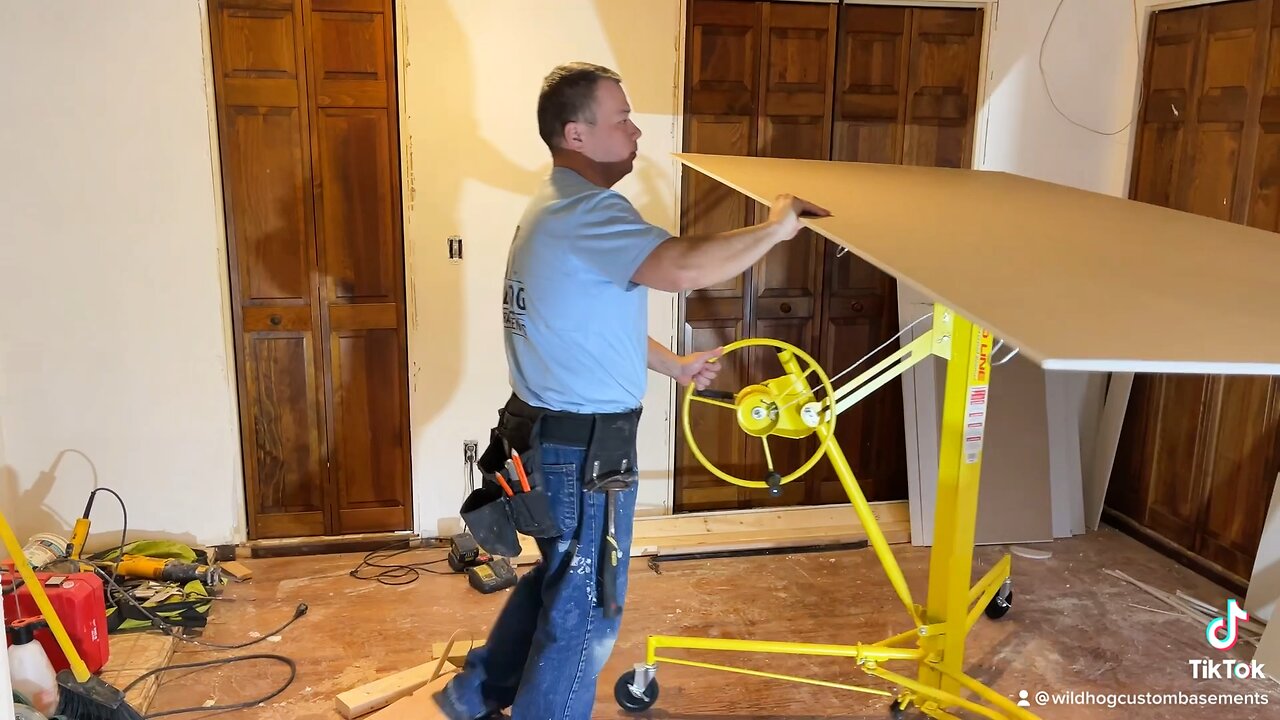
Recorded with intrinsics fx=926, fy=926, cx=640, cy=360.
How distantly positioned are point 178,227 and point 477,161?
3.52 feet

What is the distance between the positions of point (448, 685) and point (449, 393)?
4.54ft

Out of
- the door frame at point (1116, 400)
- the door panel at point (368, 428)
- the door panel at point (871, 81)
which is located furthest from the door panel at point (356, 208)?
the door frame at point (1116, 400)

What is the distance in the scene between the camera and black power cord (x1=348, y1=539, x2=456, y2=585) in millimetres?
3354

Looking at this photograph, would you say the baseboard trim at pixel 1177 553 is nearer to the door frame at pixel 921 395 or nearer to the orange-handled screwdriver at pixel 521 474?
the door frame at pixel 921 395

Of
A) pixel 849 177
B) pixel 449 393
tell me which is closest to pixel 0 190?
pixel 449 393

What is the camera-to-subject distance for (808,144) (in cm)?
364

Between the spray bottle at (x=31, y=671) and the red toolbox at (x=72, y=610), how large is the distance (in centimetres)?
22

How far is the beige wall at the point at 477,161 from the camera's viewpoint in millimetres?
3297

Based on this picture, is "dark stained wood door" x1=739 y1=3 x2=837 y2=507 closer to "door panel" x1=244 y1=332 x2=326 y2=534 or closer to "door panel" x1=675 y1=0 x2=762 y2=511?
"door panel" x1=675 y1=0 x2=762 y2=511

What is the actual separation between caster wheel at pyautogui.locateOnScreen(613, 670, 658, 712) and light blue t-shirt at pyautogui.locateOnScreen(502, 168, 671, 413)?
2.88 feet

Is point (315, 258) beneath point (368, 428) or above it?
above

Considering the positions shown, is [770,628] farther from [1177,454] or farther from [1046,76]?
[1046,76]

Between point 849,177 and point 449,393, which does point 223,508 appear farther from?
point 849,177

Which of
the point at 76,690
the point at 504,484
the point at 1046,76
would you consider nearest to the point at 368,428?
the point at 76,690
